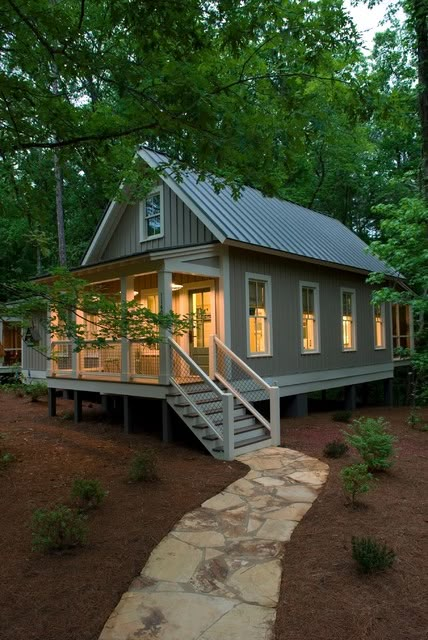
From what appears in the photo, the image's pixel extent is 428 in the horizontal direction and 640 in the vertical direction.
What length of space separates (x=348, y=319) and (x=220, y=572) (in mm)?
Result: 11391

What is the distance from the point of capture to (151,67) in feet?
15.6

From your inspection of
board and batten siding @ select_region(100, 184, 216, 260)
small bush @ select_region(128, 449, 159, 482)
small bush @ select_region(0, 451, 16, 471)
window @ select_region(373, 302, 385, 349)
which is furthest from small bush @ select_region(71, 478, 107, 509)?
window @ select_region(373, 302, 385, 349)

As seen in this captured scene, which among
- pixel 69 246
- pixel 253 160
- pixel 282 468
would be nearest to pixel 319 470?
pixel 282 468

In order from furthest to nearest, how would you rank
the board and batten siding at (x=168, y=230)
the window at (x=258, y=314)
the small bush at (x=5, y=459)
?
the board and batten siding at (x=168, y=230)
the window at (x=258, y=314)
the small bush at (x=5, y=459)

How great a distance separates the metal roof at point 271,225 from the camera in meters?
10.5

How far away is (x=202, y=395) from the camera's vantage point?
29.3 feet

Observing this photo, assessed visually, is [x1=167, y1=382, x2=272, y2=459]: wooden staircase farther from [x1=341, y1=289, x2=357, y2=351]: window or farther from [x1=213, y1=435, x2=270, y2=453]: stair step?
[x1=341, y1=289, x2=357, y2=351]: window

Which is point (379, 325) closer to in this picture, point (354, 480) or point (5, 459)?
point (354, 480)

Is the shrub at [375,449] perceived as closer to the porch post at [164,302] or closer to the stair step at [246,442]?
the stair step at [246,442]

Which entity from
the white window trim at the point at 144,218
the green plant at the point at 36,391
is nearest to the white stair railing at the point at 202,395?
the white window trim at the point at 144,218

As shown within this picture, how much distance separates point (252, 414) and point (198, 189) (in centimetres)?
545

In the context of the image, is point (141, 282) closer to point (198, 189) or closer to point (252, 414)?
point (198, 189)

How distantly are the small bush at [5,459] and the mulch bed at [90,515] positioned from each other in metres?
0.10

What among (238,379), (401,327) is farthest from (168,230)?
(401,327)
